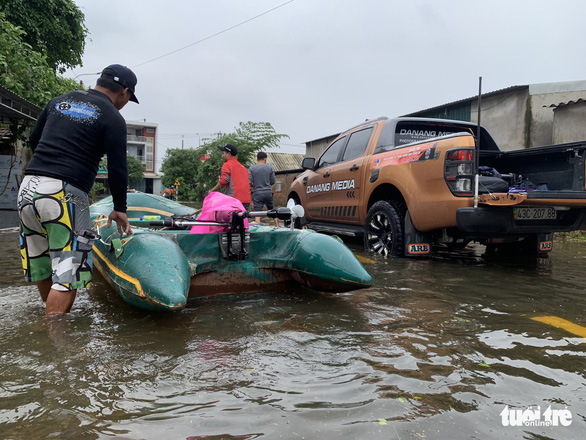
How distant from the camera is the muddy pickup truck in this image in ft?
15.1

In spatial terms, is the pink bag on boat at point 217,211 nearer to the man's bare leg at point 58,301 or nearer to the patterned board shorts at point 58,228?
the patterned board shorts at point 58,228

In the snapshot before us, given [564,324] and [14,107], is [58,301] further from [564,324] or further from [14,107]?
[14,107]

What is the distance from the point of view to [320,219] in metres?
7.67

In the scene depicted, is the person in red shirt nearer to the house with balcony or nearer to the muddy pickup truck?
the muddy pickup truck

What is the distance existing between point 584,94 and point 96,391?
1411 centimetres

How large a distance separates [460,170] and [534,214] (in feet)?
3.07

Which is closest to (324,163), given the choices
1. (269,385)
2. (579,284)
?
(579,284)

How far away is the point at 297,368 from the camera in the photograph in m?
2.21

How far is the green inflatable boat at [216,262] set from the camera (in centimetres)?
294

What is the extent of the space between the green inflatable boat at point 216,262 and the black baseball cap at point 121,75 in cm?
100

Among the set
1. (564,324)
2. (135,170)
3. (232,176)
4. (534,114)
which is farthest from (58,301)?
(135,170)

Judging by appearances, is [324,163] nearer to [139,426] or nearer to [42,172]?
[42,172]

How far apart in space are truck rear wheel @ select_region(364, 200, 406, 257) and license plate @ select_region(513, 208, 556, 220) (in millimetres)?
1360

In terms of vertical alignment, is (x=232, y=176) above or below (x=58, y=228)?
above
